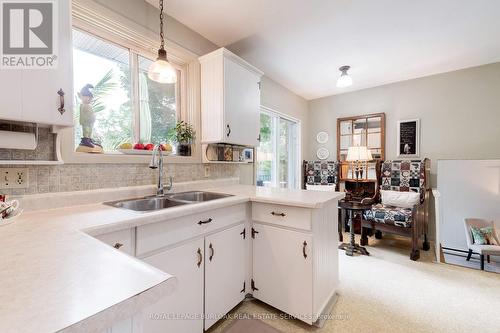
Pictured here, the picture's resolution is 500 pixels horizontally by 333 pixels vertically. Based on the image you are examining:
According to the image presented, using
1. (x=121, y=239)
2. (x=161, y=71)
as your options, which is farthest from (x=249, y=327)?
(x=161, y=71)

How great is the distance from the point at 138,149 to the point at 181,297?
1109 mm

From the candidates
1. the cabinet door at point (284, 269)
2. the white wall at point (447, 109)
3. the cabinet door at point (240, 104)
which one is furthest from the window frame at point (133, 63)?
the white wall at point (447, 109)

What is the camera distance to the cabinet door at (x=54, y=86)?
3.37ft

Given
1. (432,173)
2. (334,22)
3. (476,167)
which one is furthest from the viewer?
(432,173)

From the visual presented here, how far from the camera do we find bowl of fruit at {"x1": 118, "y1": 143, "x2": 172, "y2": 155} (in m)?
1.67

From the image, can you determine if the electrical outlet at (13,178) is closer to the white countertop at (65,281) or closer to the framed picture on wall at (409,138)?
the white countertop at (65,281)

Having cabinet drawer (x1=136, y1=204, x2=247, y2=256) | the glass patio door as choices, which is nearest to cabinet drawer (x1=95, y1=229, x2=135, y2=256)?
cabinet drawer (x1=136, y1=204, x2=247, y2=256)

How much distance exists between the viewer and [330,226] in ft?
5.87

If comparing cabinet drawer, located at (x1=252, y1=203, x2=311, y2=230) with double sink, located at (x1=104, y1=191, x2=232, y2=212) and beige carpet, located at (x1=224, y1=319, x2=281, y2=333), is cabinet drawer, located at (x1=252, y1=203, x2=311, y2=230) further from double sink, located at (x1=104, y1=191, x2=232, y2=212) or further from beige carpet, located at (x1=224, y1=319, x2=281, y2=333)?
beige carpet, located at (x1=224, y1=319, x2=281, y2=333)

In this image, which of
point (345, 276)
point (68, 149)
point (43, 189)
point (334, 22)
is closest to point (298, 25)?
point (334, 22)

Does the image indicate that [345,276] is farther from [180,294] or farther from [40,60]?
[40,60]

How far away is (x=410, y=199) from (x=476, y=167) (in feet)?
2.72

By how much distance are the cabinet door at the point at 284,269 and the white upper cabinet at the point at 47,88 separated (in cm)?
142

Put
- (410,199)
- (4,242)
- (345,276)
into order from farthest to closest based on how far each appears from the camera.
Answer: (410,199) → (345,276) → (4,242)
